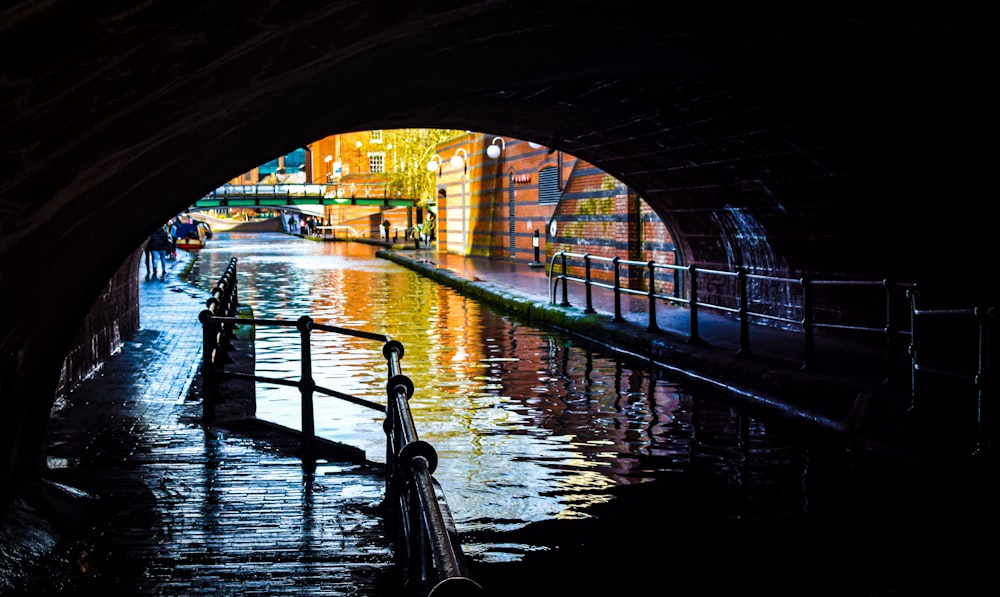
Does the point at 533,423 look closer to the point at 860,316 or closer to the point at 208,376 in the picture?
the point at 208,376

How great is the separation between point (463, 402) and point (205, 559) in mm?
5201

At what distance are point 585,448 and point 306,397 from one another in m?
2.08

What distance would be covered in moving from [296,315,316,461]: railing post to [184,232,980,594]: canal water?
0.61 metres

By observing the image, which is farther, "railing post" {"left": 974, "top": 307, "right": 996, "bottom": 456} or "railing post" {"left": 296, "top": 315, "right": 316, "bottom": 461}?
"railing post" {"left": 296, "top": 315, "right": 316, "bottom": 461}

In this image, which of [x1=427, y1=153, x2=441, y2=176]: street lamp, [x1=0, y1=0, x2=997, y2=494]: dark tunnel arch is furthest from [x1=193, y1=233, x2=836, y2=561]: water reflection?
[x1=427, y1=153, x2=441, y2=176]: street lamp

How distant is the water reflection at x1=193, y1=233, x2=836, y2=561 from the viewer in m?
7.10

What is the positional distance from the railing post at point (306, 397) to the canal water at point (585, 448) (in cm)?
61

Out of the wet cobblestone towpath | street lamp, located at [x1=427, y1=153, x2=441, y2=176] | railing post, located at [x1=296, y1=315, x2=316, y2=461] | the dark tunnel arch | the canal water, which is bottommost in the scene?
the canal water

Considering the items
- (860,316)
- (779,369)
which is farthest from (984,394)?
(860,316)

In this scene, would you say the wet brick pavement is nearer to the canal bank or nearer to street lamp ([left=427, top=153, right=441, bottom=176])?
the canal bank

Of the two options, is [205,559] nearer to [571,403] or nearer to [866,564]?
[866,564]

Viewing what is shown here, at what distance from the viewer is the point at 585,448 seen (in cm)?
851

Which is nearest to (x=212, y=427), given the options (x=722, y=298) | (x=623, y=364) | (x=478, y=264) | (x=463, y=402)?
(x=463, y=402)

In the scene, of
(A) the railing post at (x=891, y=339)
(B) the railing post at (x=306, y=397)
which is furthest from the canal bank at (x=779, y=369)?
(B) the railing post at (x=306, y=397)
